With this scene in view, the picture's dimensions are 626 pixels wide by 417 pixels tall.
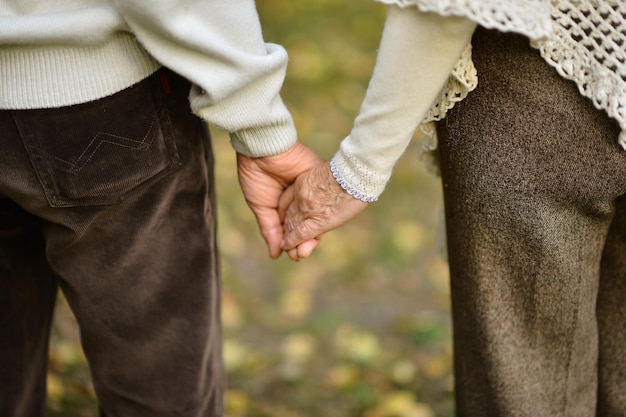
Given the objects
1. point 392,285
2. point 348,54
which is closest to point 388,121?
point 392,285

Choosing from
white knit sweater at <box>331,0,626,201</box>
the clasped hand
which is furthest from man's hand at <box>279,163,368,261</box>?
white knit sweater at <box>331,0,626,201</box>

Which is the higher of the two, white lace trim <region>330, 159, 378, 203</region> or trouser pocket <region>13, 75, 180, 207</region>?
trouser pocket <region>13, 75, 180, 207</region>

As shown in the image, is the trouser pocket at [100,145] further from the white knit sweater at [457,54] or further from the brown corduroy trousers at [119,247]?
the white knit sweater at [457,54]

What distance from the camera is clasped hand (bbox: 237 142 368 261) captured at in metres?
1.41

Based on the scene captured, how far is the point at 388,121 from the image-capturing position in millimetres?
1260

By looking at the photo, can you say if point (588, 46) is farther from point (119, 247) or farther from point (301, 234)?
point (119, 247)

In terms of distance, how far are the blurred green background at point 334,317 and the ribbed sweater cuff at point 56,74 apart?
0.93 meters

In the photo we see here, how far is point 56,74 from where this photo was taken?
3.97 feet

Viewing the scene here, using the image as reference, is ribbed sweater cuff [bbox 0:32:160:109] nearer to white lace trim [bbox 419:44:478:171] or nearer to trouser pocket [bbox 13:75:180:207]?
trouser pocket [bbox 13:75:180:207]

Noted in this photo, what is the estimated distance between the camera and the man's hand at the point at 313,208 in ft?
4.59

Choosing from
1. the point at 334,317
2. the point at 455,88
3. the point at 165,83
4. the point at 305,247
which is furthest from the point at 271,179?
the point at 334,317

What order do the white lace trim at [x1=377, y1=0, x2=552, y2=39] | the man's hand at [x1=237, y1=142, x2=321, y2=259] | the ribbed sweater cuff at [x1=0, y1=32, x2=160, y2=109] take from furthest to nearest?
the man's hand at [x1=237, y1=142, x2=321, y2=259] → the ribbed sweater cuff at [x1=0, y1=32, x2=160, y2=109] → the white lace trim at [x1=377, y1=0, x2=552, y2=39]

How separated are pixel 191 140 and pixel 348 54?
11.9ft

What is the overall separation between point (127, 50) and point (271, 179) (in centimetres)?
42
